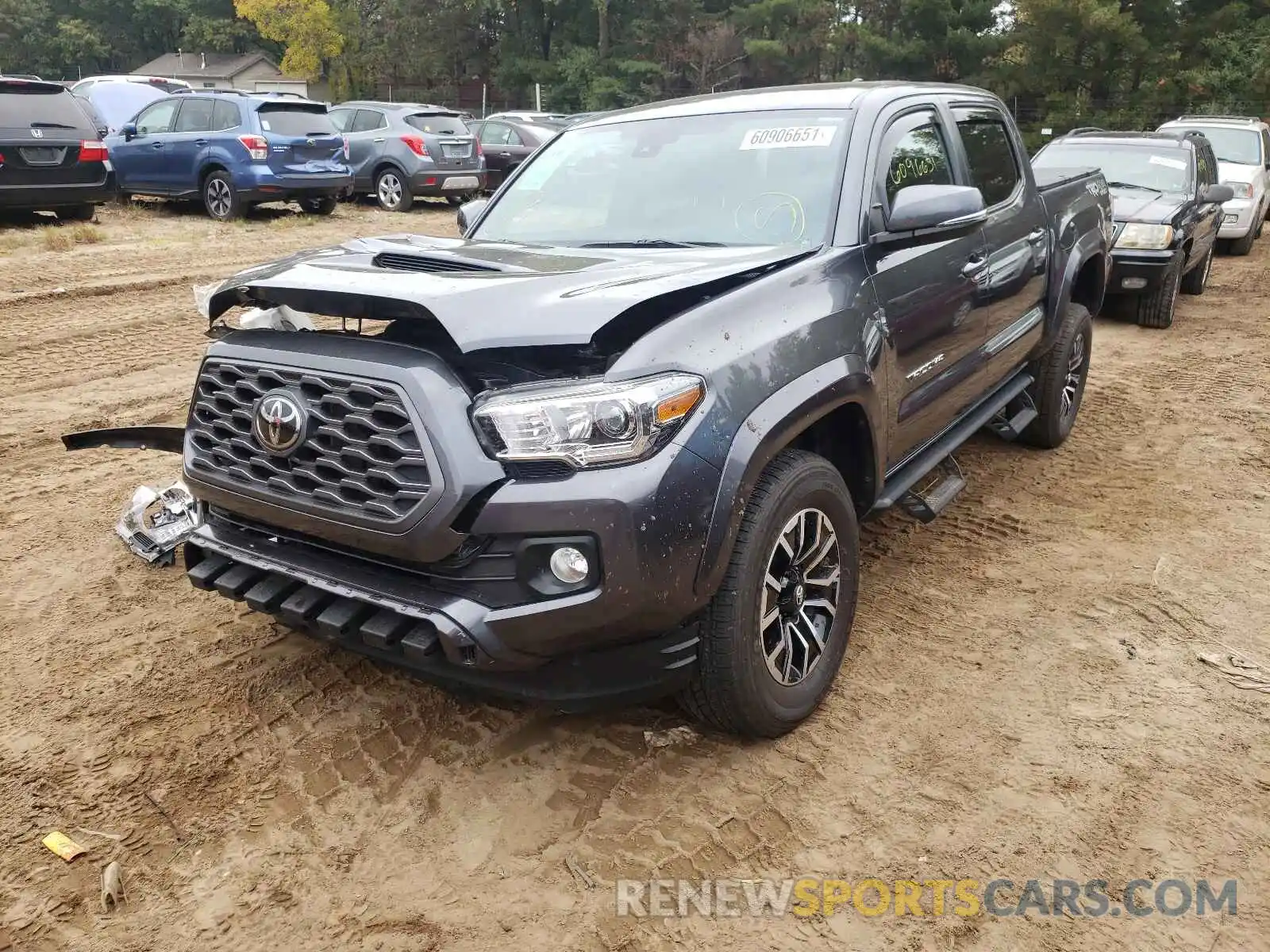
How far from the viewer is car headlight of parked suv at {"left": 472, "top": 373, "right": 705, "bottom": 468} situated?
234cm

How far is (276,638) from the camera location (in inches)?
137

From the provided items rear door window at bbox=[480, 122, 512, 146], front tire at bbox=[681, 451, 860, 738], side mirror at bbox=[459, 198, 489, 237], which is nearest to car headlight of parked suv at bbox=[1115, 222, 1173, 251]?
side mirror at bbox=[459, 198, 489, 237]

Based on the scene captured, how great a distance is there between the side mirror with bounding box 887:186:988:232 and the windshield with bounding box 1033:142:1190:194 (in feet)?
24.3

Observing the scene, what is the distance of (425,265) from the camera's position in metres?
2.98

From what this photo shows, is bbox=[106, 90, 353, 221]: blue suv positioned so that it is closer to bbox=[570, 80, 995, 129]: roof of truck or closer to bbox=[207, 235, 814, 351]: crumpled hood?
bbox=[570, 80, 995, 129]: roof of truck

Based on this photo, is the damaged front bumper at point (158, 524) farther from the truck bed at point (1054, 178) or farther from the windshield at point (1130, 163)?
the windshield at point (1130, 163)

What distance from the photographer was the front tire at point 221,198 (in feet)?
40.8

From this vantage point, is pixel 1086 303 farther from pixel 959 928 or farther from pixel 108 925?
pixel 108 925

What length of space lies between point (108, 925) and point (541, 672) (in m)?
1.16

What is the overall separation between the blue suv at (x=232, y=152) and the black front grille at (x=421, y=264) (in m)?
10.4

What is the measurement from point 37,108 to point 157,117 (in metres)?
2.86

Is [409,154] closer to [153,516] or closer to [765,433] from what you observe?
[153,516]

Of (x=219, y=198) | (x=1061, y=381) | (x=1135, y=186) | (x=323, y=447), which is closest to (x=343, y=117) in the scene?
(x=219, y=198)

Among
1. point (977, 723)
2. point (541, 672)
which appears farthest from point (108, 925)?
point (977, 723)
